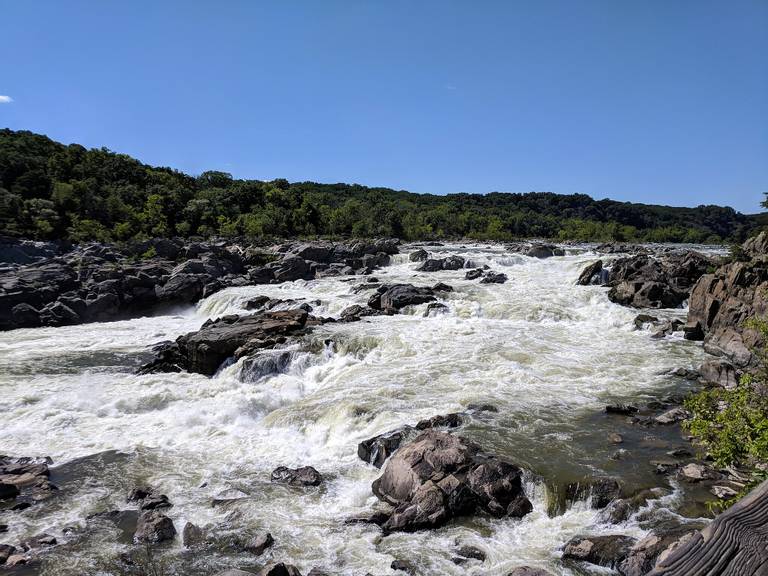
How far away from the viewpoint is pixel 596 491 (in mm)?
9875

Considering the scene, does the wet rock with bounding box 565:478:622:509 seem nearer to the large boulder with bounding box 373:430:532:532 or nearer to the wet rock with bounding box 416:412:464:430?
the large boulder with bounding box 373:430:532:532

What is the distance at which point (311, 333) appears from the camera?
22250 millimetres

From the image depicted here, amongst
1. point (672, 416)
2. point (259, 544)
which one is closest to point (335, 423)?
point (259, 544)

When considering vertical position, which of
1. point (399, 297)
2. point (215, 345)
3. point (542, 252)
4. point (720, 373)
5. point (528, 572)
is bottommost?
point (528, 572)

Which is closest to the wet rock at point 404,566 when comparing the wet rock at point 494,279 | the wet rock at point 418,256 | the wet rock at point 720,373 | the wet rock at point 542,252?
the wet rock at point 720,373

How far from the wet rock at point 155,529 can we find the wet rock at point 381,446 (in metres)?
4.58

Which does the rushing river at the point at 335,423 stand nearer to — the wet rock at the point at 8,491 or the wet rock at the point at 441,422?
the wet rock at the point at 441,422

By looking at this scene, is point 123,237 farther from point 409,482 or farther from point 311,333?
point 409,482

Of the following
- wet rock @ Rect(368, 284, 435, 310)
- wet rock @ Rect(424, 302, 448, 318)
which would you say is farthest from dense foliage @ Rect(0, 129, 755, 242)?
wet rock @ Rect(424, 302, 448, 318)

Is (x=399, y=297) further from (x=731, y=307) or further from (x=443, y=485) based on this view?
(x=443, y=485)

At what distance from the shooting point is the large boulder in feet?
31.6

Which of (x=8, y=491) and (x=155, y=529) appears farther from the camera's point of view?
(x=8, y=491)

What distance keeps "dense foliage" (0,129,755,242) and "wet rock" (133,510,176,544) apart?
48.9m

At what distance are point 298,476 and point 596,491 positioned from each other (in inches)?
259
